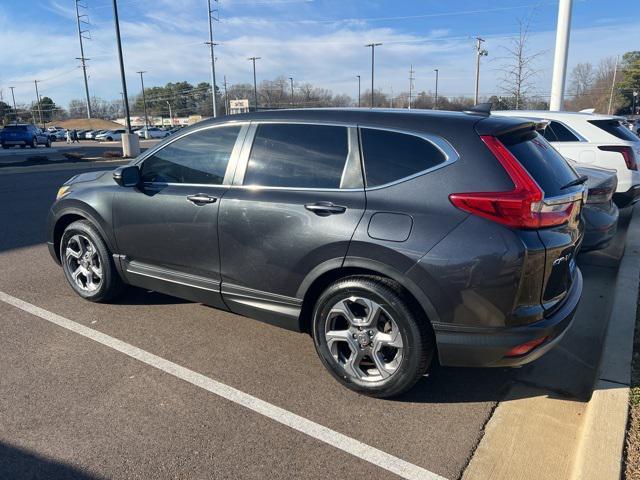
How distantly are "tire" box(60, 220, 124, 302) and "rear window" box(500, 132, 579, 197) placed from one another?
345 centimetres

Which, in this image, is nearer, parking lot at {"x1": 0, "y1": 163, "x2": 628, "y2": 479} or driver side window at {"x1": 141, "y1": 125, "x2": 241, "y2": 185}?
parking lot at {"x1": 0, "y1": 163, "x2": 628, "y2": 479}

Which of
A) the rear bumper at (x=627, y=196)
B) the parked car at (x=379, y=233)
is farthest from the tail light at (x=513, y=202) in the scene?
the rear bumper at (x=627, y=196)

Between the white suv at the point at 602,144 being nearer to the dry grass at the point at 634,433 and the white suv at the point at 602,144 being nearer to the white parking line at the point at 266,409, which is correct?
the dry grass at the point at 634,433

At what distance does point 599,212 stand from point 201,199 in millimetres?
3897

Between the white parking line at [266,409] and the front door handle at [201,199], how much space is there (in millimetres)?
1193

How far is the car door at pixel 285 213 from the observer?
10.4ft

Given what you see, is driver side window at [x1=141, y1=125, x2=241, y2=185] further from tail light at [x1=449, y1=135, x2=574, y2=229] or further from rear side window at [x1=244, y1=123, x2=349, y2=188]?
tail light at [x1=449, y1=135, x2=574, y2=229]

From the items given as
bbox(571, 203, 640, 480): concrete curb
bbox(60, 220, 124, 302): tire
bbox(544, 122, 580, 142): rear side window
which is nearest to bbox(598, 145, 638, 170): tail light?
bbox(544, 122, 580, 142): rear side window

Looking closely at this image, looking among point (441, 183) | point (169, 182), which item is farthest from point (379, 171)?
point (169, 182)

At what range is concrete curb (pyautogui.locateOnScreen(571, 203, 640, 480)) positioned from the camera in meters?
2.46

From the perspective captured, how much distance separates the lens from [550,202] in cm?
283

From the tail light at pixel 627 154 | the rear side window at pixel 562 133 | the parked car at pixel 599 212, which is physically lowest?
the parked car at pixel 599 212

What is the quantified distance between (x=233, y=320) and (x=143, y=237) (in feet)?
3.40

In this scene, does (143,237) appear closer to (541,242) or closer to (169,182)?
(169,182)
